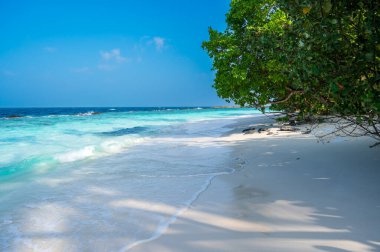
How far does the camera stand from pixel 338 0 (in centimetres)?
421

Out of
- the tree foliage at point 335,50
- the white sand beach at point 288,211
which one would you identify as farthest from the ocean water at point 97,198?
the tree foliage at point 335,50

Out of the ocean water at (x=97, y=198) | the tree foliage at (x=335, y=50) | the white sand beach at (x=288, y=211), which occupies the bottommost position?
the ocean water at (x=97, y=198)

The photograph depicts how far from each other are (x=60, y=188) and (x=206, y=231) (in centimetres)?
401

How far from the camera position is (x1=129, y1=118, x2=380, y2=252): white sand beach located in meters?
3.47

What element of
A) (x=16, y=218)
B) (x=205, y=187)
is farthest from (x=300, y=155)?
(x=16, y=218)

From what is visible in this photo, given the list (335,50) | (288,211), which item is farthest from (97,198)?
(335,50)

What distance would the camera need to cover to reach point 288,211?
443 centimetres

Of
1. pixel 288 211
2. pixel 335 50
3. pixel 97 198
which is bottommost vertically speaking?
pixel 97 198

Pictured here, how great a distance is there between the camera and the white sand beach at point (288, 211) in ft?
11.4

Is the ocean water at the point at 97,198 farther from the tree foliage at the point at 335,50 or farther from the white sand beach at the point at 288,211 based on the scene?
the tree foliage at the point at 335,50

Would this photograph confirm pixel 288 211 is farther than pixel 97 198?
No

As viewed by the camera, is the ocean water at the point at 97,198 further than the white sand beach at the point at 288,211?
Yes

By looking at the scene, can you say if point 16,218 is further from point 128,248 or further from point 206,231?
point 206,231

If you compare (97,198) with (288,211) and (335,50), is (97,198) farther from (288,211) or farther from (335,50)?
(335,50)
